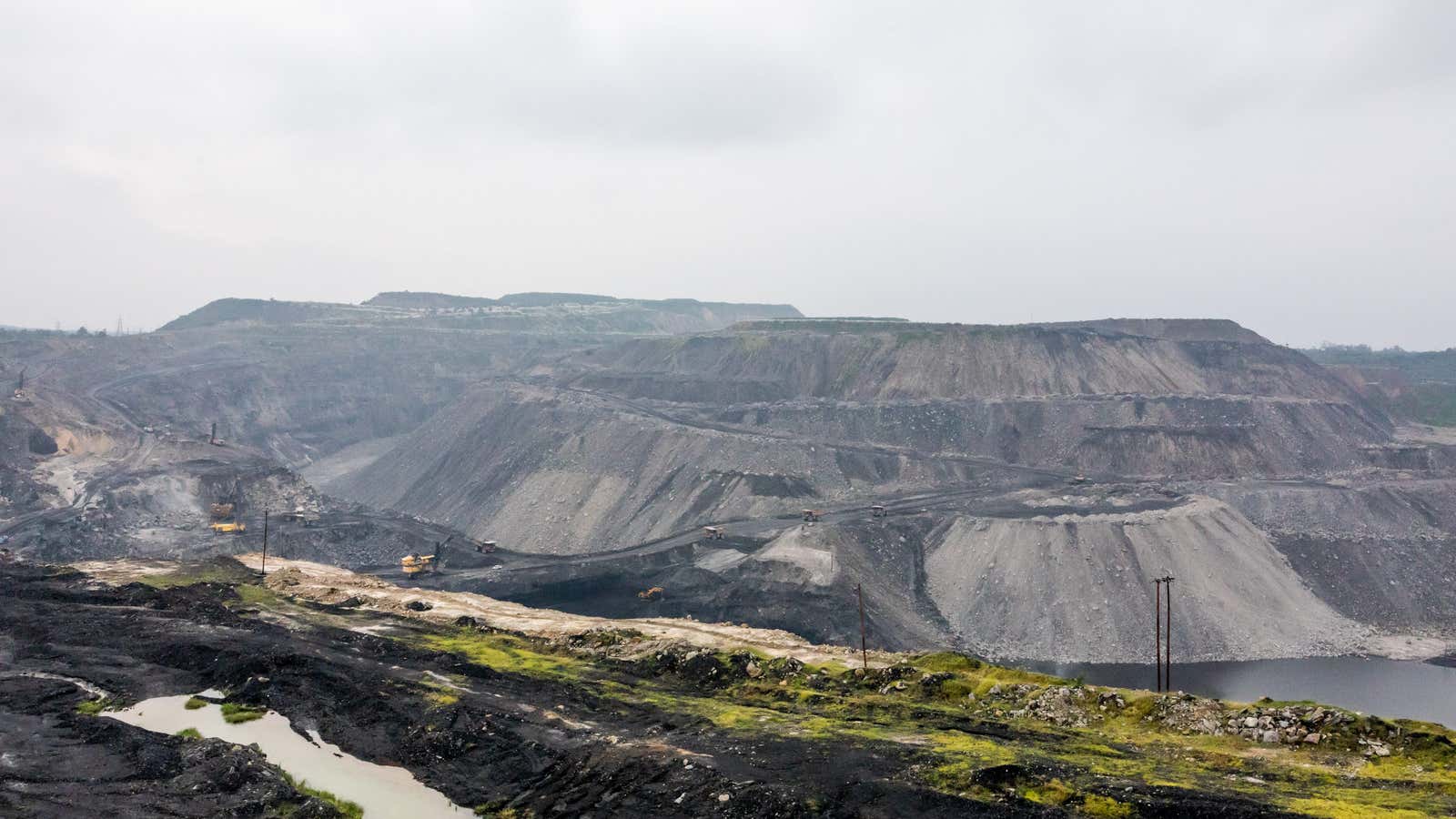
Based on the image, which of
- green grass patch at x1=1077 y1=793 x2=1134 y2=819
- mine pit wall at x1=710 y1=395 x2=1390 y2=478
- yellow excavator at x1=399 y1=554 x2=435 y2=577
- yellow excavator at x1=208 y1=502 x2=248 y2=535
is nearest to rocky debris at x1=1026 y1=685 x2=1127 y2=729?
green grass patch at x1=1077 y1=793 x2=1134 y2=819

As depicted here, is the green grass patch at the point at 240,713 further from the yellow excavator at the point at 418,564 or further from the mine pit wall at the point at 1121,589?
the mine pit wall at the point at 1121,589

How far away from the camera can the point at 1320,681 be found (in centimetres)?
5325

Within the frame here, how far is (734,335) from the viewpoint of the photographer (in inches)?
5251

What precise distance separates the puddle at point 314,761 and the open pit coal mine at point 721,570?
0.35 m

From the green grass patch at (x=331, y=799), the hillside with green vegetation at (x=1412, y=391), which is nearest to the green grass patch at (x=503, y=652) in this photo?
the green grass patch at (x=331, y=799)

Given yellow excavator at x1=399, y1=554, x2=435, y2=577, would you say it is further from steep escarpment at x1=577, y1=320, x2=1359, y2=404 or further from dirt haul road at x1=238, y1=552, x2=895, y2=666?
steep escarpment at x1=577, y1=320, x2=1359, y2=404

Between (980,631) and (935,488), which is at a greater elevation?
(935,488)

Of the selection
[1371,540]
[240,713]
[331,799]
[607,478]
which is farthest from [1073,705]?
[607,478]

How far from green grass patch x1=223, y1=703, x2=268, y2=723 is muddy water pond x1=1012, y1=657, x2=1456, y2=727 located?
41.9 meters

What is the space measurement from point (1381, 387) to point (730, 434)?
336 feet

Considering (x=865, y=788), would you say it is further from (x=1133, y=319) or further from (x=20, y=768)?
(x=1133, y=319)

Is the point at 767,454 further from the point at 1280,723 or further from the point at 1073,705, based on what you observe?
the point at 1280,723

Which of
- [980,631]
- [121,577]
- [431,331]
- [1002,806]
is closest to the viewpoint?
[1002,806]

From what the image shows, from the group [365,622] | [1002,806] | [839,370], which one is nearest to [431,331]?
[839,370]
